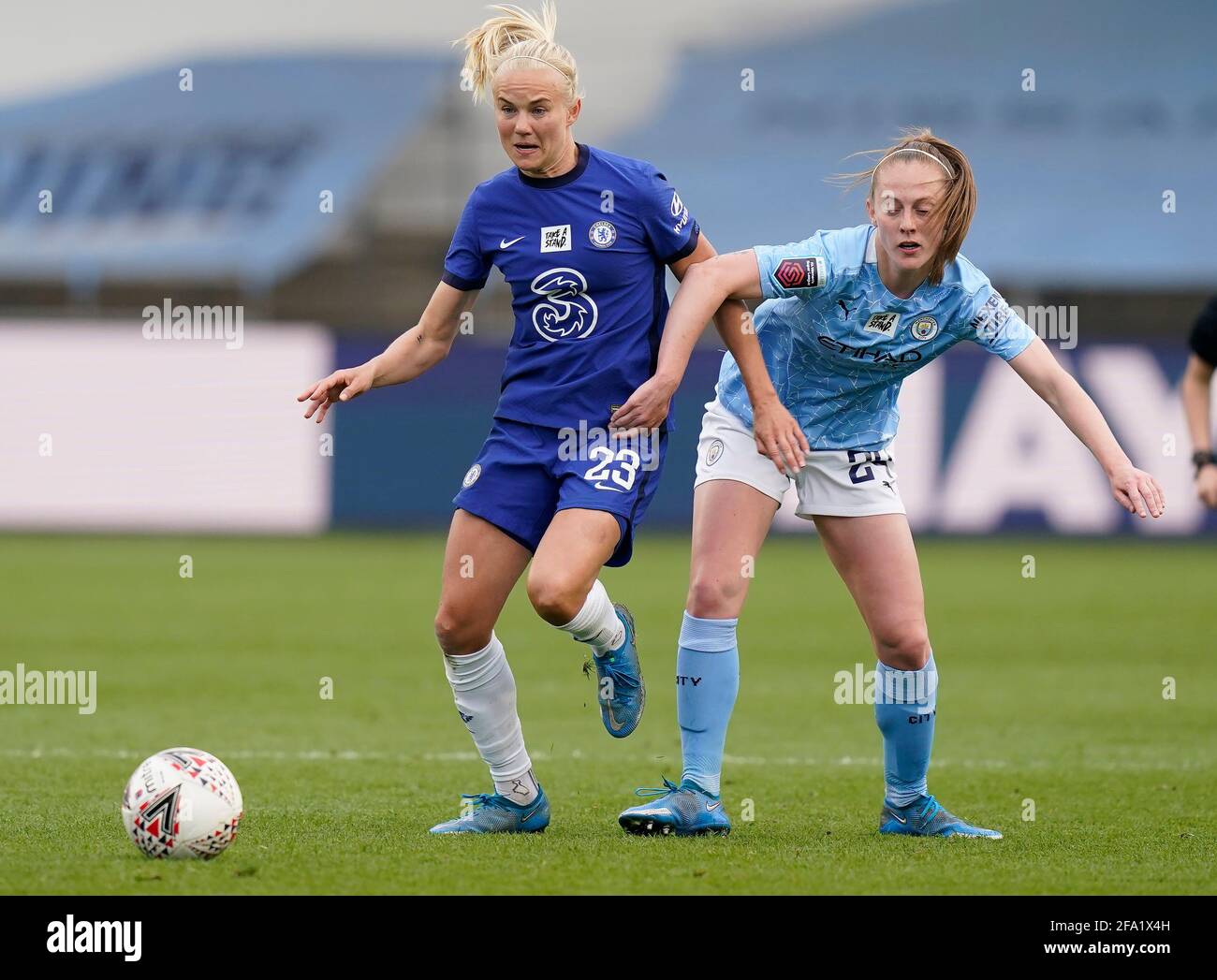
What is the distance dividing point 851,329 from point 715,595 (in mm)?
940

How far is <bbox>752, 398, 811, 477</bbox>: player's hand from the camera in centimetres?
538

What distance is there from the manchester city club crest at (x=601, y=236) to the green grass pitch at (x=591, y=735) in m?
1.83

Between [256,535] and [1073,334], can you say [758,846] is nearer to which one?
[256,535]

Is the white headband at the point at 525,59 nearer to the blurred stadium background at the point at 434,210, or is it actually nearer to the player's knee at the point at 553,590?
the player's knee at the point at 553,590

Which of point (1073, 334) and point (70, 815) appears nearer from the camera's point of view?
point (70, 815)

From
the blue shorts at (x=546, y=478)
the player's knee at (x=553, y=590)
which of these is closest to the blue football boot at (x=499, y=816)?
the player's knee at (x=553, y=590)

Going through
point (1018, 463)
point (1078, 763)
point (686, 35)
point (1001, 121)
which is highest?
point (686, 35)

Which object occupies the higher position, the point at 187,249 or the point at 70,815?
the point at 187,249

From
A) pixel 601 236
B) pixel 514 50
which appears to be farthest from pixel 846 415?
pixel 514 50

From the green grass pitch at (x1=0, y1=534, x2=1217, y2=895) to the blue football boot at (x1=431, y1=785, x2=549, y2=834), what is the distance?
0.07 meters

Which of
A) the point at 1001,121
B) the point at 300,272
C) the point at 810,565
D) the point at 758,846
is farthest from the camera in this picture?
the point at 1001,121
